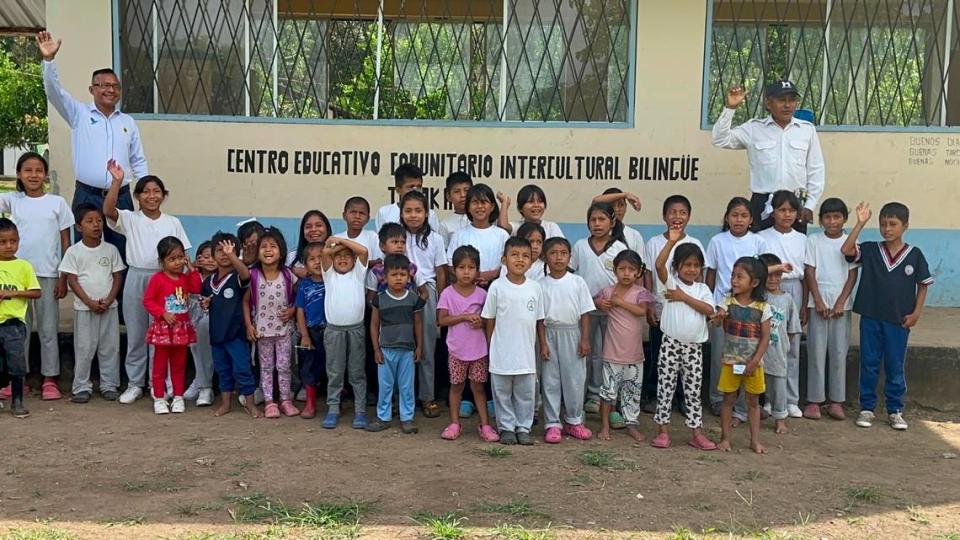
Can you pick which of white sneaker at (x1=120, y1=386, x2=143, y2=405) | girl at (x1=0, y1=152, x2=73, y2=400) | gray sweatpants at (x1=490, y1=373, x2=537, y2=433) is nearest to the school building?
girl at (x1=0, y1=152, x2=73, y2=400)

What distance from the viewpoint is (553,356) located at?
4621 millimetres

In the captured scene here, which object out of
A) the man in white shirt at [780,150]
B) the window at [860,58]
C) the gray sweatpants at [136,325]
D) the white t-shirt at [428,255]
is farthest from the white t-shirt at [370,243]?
the window at [860,58]

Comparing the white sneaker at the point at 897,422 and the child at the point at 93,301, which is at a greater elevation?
the child at the point at 93,301

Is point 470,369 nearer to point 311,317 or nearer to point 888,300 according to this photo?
point 311,317

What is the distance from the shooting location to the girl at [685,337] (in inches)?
176

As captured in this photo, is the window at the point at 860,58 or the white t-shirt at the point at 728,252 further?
the window at the point at 860,58

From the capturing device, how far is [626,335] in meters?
4.62

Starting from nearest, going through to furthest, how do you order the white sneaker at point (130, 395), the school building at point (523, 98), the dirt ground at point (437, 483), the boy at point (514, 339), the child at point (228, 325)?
the dirt ground at point (437, 483)
the boy at point (514, 339)
the child at point (228, 325)
the white sneaker at point (130, 395)
the school building at point (523, 98)

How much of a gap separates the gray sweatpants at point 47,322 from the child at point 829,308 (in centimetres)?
434

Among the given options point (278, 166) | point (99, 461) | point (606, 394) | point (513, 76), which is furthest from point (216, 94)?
point (606, 394)

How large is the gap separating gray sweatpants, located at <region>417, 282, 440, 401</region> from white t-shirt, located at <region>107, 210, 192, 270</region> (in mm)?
1446

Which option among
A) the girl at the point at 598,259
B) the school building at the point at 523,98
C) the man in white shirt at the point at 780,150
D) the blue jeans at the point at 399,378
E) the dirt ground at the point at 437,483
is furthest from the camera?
the school building at the point at 523,98

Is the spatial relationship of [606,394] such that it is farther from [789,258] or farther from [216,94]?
[216,94]

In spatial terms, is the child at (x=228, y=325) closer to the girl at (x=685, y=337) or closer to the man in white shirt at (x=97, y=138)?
the man in white shirt at (x=97, y=138)
